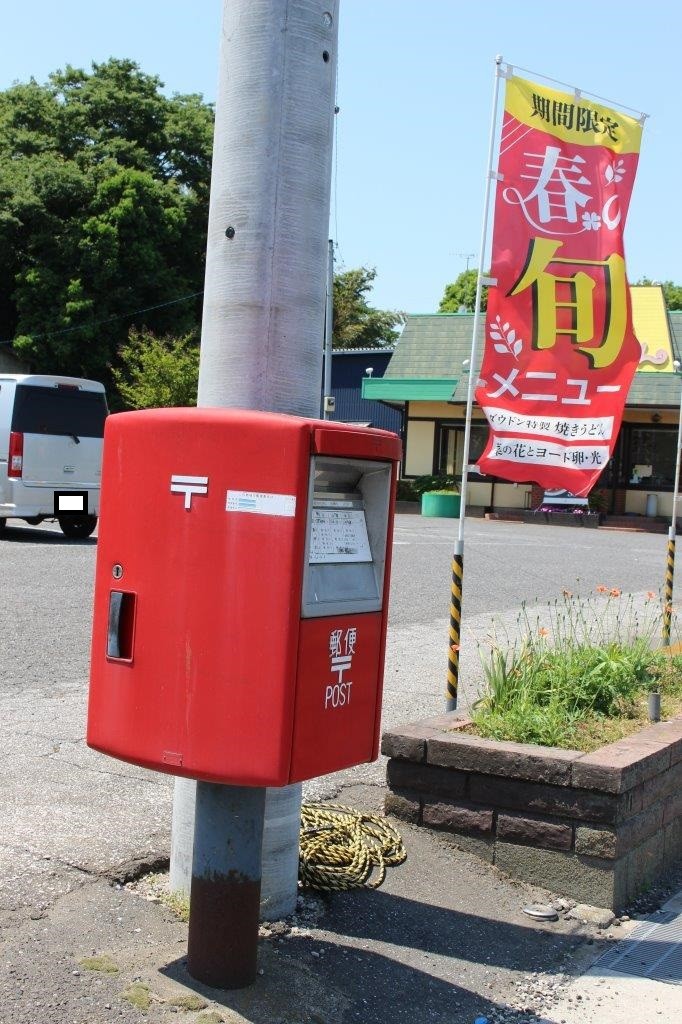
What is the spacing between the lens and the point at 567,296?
651 cm

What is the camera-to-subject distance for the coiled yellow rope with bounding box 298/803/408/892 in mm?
4543

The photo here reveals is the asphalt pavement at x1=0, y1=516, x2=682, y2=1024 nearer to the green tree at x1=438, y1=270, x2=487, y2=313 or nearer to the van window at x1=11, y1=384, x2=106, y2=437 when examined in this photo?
the van window at x1=11, y1=384, x2=106, y2=437

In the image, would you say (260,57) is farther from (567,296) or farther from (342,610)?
(567,296)

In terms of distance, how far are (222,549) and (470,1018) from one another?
1.70 metres

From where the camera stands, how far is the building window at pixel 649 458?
112ft

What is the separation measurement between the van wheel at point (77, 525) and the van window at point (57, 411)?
4.22 feet

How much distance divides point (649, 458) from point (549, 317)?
2914cm

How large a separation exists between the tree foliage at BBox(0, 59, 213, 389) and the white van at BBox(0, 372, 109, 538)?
28.1 metres

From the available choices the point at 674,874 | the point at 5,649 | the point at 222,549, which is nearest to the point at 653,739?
the point at 674,874

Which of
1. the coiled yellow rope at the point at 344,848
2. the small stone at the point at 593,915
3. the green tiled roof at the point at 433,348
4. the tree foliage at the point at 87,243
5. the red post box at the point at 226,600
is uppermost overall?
the tree foliage at the point at 87,243

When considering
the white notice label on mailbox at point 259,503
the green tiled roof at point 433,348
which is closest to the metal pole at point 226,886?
the white notice label on mailbox at point 259,503

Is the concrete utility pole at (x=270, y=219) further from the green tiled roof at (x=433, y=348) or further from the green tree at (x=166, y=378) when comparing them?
the green tree at (x=166, y=378)

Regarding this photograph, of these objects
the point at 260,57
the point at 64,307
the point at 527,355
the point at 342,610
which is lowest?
the point at 342,610

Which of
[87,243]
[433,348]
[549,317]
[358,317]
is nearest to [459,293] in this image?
[358,317]
